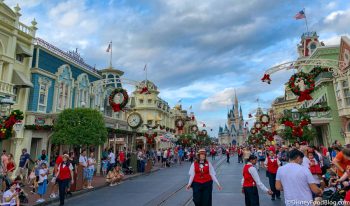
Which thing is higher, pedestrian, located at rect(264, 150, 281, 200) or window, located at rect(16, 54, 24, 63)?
window, located at rect(16, 54, 24, 63)

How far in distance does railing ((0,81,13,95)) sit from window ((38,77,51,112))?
322 cm

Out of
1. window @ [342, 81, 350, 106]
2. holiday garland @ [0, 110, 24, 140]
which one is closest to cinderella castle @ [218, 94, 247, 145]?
window @ [342, 81, 350, 106]

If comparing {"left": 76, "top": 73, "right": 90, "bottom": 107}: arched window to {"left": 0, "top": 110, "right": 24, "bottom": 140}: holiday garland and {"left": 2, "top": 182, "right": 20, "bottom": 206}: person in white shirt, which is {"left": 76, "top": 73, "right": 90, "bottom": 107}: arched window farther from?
{"left": 2, "top": 182, "right": 20, "bottom": 206}: person in white shirt

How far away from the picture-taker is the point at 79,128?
17734 millimetres

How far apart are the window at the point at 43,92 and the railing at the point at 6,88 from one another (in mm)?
3223

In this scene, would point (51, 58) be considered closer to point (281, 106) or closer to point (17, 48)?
point (17, 48)

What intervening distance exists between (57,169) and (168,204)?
4489 millimetres

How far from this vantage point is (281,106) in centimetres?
5188

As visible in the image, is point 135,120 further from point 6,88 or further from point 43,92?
point 6,88

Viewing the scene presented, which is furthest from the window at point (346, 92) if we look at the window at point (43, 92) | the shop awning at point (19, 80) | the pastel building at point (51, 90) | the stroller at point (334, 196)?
the shop awning at point (19, 80)

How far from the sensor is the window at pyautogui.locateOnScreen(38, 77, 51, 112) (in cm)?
2080

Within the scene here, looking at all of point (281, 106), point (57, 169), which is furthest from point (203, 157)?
point (281, 106)

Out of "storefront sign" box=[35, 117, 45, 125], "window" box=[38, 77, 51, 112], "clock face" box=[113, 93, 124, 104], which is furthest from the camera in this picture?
"clock face" box=[113, 93, 124, 104]

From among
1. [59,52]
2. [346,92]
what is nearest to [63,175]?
[59,52]
